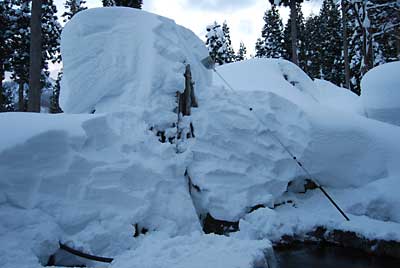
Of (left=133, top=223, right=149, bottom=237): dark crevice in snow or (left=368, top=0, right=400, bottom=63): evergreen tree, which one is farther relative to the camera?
(left=368, top=0, right=400, bottom=63): evergreen tree

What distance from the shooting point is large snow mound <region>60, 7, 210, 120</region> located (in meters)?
6.82

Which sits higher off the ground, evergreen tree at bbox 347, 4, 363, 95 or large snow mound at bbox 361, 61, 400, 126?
evergreen tree at bbox 347, 4, 363, 95

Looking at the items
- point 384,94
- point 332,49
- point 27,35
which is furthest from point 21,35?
point 332,49

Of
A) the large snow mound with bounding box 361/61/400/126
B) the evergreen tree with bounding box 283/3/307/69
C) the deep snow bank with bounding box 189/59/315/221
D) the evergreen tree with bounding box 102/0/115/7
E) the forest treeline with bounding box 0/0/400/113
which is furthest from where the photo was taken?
the evergreen tree with bounding box 283/3/307/69

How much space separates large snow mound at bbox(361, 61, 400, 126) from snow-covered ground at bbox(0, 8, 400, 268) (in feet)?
0.44

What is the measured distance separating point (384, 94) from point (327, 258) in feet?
20.2

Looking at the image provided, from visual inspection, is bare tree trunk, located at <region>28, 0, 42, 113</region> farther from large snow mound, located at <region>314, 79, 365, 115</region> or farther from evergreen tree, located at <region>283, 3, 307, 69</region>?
evergreen tree, located at <region>283, 3, 307, 69</region>

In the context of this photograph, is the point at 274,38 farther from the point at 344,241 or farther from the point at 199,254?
the point at 199,254

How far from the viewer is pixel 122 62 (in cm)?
722

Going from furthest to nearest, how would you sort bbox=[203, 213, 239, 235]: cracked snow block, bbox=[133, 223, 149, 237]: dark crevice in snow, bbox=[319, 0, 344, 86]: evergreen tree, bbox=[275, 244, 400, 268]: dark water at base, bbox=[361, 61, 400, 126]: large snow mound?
bbox=[319, 0, 344, 86]: evergreen tree, bbox=[361, 61, 400, 126]: large snow mound, bbox=[203, 213, 239, 235]: cracked snow block, bbox=[275, 244, 400, 268]: dark water at base, bbox=[133, 223, 149, 237]: dark crevice in snow

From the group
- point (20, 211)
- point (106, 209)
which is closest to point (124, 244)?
point (106, 209)

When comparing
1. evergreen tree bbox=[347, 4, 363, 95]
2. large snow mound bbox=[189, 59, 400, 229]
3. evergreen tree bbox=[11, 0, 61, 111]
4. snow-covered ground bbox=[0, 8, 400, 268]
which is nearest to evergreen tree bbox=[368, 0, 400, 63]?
evergreen tree bbox=[347, 4, 363, 95]

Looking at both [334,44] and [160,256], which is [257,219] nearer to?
[160,256]

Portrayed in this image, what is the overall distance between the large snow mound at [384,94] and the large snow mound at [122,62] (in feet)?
17.6
